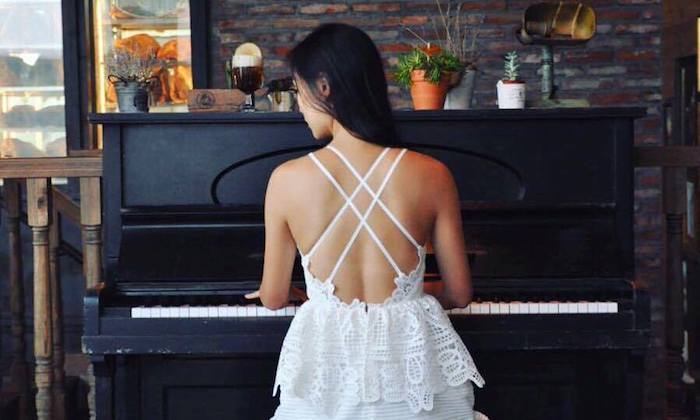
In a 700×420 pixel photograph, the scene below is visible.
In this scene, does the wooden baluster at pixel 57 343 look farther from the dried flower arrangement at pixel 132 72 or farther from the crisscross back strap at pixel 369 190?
the crisscross back strap at pixel 369 190

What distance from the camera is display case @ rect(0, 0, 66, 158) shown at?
6227mm

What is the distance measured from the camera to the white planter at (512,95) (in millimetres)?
3104

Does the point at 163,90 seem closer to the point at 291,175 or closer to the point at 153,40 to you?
the point at 153,40

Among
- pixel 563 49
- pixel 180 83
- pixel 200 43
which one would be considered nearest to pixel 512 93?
pixel 563 49

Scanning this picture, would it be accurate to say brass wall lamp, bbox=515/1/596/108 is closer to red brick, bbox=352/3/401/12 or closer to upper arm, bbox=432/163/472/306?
upper arm, bbox=432/163/472/306

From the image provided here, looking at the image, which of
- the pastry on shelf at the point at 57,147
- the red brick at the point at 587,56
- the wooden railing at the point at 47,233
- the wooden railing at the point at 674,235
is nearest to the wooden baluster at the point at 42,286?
the wooden railing at the point at 47,233

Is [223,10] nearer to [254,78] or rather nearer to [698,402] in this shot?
[254,78]

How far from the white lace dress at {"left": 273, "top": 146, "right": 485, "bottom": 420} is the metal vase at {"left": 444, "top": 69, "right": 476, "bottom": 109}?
Answer: 1.15 meters

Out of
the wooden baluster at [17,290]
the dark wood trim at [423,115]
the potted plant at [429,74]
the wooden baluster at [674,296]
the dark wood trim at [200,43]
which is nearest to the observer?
the dark wood trim at [423,115]

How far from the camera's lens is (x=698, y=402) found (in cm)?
508

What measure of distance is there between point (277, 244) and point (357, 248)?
0.18m

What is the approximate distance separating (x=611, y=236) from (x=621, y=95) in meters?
2.42

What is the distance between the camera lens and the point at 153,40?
5.87 metres

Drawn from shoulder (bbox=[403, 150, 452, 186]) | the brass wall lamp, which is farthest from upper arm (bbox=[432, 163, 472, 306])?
the brass wall lamp
